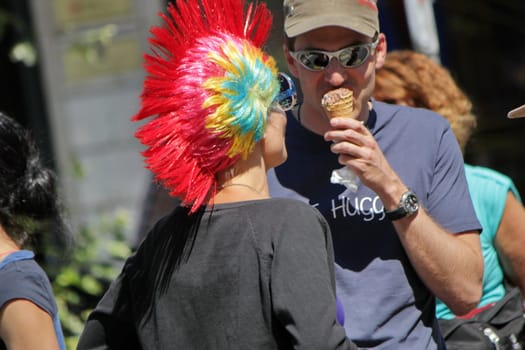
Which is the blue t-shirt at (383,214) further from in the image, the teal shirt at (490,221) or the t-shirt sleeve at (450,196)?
the teal shirt at (490,221)

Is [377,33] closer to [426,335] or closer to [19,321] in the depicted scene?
[426,335]

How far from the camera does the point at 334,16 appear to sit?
8.45 ft

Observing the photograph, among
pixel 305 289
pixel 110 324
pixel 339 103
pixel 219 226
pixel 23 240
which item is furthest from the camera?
pixel 23 240

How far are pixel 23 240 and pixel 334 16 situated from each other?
123 centimetres

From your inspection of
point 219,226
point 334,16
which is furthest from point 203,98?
point 334,16

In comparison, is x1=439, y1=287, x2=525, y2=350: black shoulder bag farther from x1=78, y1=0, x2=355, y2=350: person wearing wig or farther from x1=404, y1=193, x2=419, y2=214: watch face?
x1=78, y1=0, x2=355, y2=350: person wearing wig

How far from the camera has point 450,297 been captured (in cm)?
247

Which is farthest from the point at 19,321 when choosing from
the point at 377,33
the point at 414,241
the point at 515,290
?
the point at 515,290

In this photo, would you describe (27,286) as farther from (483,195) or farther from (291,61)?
(483,195)

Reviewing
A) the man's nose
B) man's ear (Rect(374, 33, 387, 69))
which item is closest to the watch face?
the man's nose

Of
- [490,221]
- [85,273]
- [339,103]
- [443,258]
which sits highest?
[339,103]

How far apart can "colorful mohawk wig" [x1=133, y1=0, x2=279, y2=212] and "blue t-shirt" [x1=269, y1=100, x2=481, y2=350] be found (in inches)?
16.4

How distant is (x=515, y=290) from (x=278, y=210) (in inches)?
52.3

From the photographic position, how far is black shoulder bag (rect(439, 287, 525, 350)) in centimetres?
284
